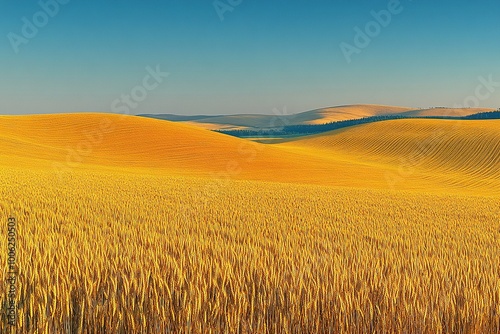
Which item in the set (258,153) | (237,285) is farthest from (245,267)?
(258,153)

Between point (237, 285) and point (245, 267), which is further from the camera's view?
point (245, 267)

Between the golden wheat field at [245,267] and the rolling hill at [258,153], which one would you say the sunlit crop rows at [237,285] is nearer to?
the golden wheat field at [245,267]

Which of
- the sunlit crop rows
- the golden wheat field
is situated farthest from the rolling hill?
the sunlit crop rows

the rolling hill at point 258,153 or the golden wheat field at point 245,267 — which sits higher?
the golden wheat field at point 245,267

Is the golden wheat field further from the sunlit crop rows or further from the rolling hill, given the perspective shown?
the rolling hill

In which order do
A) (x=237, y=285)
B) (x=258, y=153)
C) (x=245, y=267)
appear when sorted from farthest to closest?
(x=258, y=153)
(x=245, y=267)
(x=237, y=285)

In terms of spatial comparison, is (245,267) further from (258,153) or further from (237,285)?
(258,153)

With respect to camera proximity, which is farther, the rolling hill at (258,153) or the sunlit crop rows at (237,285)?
the rolling hill at (258,153)

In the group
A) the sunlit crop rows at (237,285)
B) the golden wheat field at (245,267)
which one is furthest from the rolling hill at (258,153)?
the sunlit crop rows at (237,285)

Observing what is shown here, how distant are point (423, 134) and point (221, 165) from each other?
42572mm

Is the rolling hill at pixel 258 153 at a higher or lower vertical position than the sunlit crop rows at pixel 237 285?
lower

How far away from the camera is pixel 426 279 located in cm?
484

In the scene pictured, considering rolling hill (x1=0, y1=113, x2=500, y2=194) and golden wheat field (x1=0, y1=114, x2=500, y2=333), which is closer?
golden wheat field (x1=0, y1=114, x2=500, y2=333)

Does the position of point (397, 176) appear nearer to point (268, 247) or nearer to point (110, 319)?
point (268, 247)
